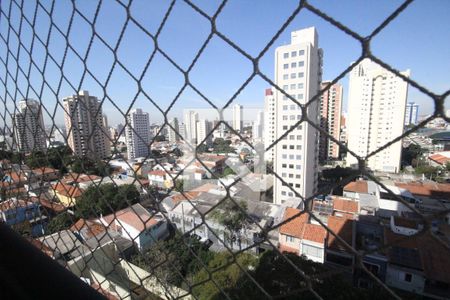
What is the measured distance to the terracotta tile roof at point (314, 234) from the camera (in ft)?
10.6

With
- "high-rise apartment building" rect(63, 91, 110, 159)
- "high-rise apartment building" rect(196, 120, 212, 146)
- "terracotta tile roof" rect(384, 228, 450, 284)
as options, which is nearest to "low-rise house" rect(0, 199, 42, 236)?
"high-rise apartment building" rect(63, 91, 110, 159)

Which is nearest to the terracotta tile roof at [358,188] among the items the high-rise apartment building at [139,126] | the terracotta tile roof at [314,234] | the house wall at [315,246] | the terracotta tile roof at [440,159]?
the terracotta tile roof at [314,234]

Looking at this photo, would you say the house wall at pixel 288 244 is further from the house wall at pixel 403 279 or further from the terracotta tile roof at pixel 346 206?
the terracotta tile roof at pixel 346 206

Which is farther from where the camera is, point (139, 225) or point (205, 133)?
point (139, 225)

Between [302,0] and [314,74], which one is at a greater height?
[314,74]

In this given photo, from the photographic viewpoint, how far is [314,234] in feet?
10.9

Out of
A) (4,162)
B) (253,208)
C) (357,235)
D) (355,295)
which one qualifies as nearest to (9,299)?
(4,162)

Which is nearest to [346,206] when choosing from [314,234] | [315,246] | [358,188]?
[358,188]

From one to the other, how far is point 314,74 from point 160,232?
3.73 metres

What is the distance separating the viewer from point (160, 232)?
4.35 m

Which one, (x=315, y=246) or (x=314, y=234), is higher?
(x=314, y=234)

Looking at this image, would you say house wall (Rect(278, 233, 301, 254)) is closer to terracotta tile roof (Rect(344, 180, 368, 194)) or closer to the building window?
the building window

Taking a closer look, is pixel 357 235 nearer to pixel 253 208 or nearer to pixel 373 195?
pixel 253 208

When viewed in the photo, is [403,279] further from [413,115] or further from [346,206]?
[413,115]
